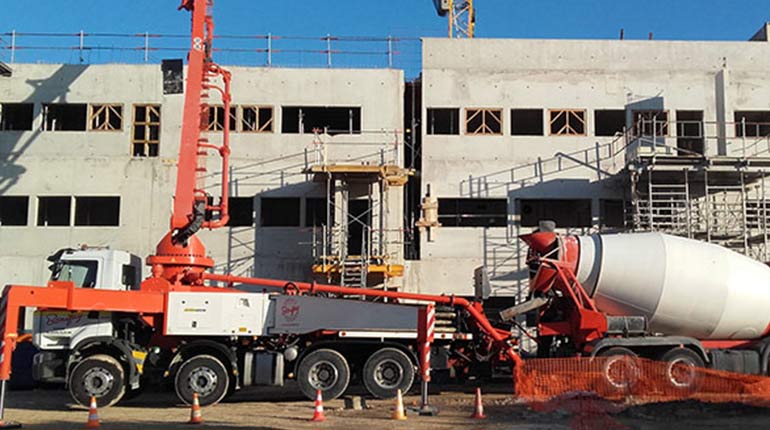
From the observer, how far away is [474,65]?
2548 cm

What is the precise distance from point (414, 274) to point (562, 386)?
9.82 meters

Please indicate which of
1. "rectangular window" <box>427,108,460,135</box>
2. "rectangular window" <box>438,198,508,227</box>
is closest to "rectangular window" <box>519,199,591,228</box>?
"rectangular window" <box>438,198,508,227</box>

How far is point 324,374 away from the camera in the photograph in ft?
50.6

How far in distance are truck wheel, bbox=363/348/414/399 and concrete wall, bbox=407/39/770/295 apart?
904cm

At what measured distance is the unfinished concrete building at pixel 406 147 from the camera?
24.4m

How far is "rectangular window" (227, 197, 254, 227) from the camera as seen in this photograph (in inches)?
985

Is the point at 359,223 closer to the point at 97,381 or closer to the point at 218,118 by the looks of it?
the point at 218,118

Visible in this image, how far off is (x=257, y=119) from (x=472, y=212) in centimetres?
827

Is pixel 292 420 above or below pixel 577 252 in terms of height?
below

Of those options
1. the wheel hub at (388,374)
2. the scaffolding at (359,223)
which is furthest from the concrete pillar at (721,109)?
the wheel hub at (388,374)

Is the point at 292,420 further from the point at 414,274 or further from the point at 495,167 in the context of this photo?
the point at 495,167

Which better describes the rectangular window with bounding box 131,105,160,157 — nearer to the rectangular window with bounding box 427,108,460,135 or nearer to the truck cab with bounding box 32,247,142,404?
the rectangular window with bounding box 427,108,460,135

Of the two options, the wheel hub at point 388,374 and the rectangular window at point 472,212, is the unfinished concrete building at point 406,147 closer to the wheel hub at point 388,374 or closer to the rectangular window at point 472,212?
the rectangular window at point 472,212

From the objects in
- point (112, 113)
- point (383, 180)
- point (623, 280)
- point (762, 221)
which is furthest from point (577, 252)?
point (112, 113)
